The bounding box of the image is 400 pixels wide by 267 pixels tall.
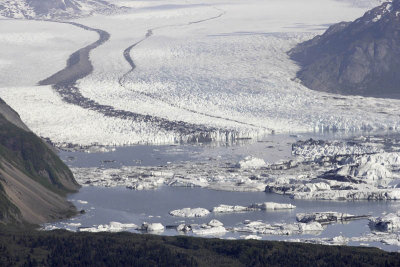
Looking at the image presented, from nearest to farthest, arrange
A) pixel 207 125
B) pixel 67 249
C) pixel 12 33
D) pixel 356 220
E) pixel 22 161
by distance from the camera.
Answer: pixel 67 249 < pixel 356 220 < pixel 22 161 < pixel 207 125 < pixel 12 33

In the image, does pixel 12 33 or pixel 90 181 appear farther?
pixel 12 33

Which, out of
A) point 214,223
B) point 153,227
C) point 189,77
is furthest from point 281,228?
point 189,77

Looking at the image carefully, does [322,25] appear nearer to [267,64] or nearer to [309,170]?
[267,64]

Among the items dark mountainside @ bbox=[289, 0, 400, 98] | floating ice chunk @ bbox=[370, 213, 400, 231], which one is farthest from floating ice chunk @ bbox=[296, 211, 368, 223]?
dark mountainside @ bbox=[289, 0, 400, 98]

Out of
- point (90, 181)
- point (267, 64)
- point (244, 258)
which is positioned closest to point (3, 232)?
point (244, 258)

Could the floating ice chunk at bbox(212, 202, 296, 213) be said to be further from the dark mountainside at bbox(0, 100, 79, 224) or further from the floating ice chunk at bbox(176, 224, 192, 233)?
the dark mountainside at bbox(0, 100, 79, 224)
